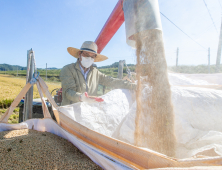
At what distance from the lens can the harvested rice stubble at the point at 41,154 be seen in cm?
86

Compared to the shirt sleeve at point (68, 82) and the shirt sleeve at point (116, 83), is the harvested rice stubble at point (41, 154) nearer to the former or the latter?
the shirt sleeve at point (68, 82)

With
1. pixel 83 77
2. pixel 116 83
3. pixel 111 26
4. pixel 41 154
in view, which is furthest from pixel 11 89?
pixel 41 154

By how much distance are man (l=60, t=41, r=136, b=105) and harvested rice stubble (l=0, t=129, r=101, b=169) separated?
0.48 m

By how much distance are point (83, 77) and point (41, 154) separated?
964mm

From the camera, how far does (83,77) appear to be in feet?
5.62

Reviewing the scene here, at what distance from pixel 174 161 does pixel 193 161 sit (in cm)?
7

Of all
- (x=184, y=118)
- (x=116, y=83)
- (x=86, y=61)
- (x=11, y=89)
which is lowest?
(x=11, y=89)

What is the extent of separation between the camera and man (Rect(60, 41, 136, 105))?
1.55 m

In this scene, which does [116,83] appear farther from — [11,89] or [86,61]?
[11,89]

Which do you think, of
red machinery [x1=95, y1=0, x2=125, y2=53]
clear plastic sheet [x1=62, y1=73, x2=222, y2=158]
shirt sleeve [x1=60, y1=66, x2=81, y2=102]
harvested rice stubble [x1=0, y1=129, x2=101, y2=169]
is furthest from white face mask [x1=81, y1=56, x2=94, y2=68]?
harvested rice stubble [x1=0, y1=129, x2=101, y2=169]

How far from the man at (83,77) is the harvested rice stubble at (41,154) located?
475mm

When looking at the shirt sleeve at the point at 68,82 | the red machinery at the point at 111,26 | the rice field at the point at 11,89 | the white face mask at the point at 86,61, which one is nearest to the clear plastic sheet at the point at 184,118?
the shirt sleeve at the point at 68,82

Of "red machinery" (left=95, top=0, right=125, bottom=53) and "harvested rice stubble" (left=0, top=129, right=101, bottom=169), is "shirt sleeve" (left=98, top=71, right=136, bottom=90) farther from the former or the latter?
"harvested rice stubble" (left=0, top=129, right=101, bottom=169)

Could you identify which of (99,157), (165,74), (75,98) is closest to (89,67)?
(75,98)
